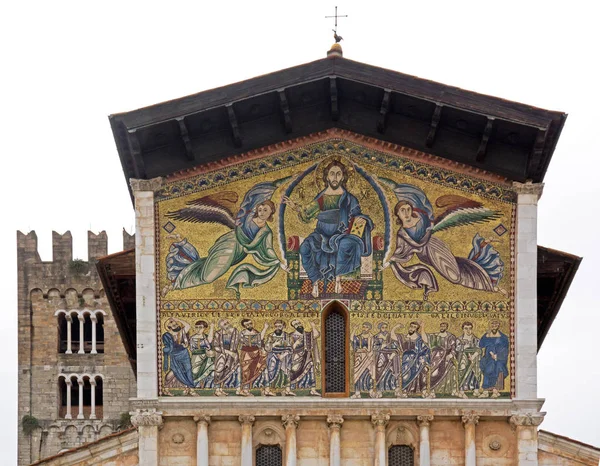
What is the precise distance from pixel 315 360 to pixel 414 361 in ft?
5.46

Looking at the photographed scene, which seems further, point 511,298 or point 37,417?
point 37,417

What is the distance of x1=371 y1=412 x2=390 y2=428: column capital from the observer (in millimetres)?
26547

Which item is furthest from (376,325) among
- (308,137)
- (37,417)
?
(37,417)

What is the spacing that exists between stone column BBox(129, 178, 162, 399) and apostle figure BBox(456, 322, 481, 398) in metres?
5.10

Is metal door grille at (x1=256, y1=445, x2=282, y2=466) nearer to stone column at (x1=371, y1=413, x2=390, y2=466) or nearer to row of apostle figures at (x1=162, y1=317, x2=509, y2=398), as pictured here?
row of apostle figures at (x1=162, y1=317, x2=509, y2=398)

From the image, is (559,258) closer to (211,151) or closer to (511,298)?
(511,298)

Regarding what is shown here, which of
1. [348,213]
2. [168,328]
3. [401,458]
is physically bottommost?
[401,458]

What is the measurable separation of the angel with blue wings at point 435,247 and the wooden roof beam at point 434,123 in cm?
83

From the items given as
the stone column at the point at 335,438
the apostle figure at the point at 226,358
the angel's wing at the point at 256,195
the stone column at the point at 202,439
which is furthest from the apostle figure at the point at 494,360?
the stone column at the point at 202,439

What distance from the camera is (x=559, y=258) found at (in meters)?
28.0

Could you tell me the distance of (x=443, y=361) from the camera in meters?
26.9

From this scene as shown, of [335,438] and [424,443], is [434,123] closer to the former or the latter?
[424,443]

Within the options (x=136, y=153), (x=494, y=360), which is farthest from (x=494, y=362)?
(x=136, y=153)

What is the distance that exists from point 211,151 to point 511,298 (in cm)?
575
